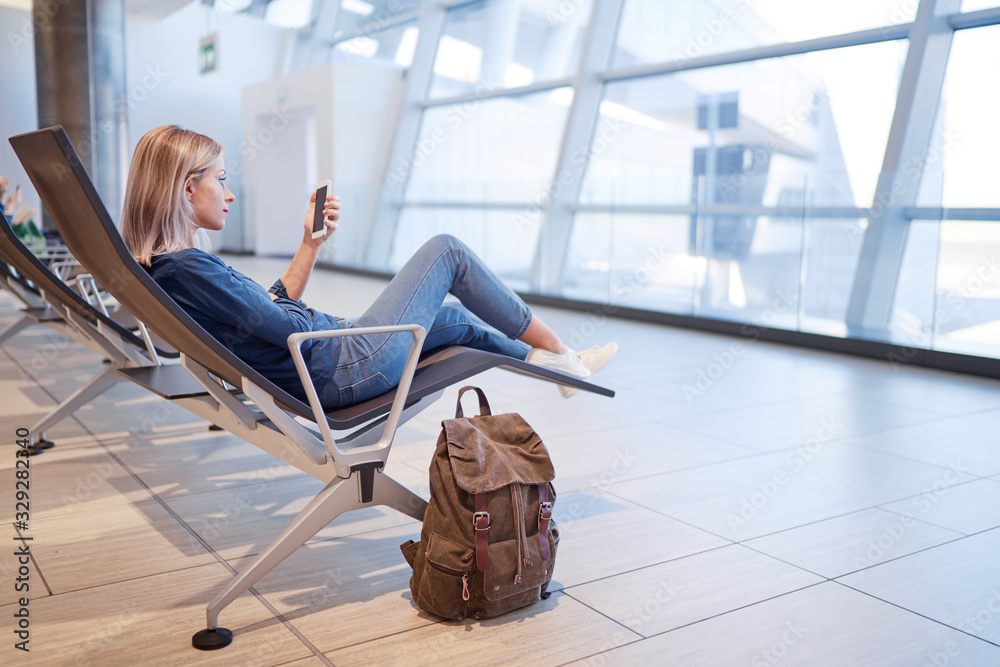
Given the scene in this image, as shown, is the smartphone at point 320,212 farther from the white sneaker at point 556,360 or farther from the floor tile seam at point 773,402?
the floor tile seam at point 773,402

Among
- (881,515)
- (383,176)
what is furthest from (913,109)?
(383,176)

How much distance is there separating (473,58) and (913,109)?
6.04m

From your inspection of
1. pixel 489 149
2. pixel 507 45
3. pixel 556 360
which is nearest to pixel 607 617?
pixel 556 360

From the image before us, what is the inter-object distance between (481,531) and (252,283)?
754 mm

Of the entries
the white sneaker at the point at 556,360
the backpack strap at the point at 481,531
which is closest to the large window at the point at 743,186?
the white sneaker at the point at 556,360

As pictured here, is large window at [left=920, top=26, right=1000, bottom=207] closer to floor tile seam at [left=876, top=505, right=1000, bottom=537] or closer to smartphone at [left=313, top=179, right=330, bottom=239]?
floor tile seam at [left=876, top=505, right=1000, bottom=537]

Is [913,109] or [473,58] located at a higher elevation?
[473,58]

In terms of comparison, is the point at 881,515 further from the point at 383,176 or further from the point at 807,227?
the point at 383,176

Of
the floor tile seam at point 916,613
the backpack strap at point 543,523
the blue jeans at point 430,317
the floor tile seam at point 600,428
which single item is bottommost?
the floor tile seam at point 916,613

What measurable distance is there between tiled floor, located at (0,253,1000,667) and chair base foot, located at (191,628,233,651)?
0.03 m

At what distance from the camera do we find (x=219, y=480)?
2.63 meters

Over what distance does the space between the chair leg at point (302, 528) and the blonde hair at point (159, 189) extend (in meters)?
0.66

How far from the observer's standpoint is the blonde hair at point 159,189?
71.4 inches

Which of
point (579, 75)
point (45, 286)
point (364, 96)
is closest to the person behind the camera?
point (45, 286)
